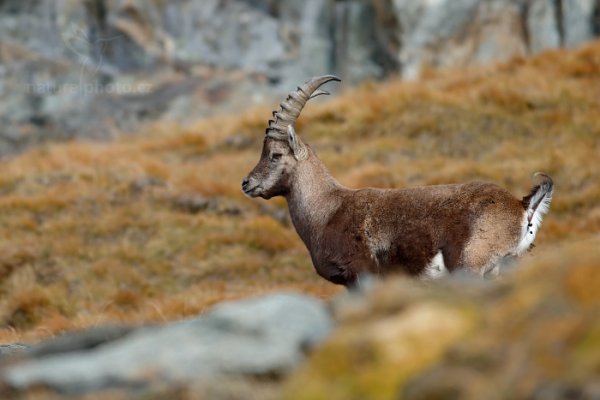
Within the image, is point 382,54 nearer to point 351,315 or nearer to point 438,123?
point 438,123

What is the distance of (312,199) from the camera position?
827 cm

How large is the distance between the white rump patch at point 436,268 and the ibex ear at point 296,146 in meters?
2.16

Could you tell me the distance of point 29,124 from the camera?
80.1 feet

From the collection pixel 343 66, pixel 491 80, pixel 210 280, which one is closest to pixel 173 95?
pixel 343 66

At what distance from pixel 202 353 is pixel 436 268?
3.72 meters

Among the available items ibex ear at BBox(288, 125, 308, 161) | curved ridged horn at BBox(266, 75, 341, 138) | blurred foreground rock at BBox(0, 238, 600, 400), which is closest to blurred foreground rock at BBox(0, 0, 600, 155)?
curved ridged horn at BBox(266, 75, 341, 138)

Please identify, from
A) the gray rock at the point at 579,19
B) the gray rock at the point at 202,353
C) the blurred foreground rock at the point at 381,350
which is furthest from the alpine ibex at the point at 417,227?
the gray rock at the point at 579,19

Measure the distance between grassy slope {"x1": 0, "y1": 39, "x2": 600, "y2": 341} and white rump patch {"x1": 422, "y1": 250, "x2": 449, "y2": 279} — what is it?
13.7 ft

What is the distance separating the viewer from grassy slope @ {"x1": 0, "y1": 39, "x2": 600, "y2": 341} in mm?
12383

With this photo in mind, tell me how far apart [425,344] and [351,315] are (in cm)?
41

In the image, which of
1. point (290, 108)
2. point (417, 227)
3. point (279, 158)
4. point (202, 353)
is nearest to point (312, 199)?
point (279, 158)

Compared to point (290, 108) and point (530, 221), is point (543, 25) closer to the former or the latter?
point (290, 108)

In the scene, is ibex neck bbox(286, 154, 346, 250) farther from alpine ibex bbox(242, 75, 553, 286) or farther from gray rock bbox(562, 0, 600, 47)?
gray rock bbox(562, 0, 600, 47)

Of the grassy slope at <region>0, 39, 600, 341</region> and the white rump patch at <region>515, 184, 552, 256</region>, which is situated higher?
the white rump patch at <region>515, 184, 552, 256</region>
